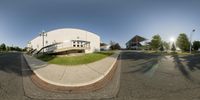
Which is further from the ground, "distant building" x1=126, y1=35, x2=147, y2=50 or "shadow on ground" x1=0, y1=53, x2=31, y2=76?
"distant building" x1=126, y1=35, x2=147, y2=50

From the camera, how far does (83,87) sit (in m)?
5.05

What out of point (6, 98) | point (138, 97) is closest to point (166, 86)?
point (138, 97)

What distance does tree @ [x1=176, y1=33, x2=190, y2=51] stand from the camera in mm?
38169

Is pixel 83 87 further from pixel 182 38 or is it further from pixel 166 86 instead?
pixel 182 38

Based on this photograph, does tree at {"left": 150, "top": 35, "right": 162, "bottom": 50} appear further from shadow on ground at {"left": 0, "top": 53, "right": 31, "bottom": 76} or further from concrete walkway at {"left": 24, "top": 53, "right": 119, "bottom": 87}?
concrete walkway at {"left": 24, "top": 53, "right": 119, "bottom": 87}

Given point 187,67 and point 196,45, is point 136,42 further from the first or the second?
point 187,67

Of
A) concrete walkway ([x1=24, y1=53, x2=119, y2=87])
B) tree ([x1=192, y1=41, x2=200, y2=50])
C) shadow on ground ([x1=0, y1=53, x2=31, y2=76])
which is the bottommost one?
concrete walkway ([x1=24, y1=53, x2=119, y2=87])

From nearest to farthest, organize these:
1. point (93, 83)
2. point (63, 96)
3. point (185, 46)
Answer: point (63, 96) < point (93, 83) < point (185, 46)

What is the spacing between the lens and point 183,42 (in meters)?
38.7

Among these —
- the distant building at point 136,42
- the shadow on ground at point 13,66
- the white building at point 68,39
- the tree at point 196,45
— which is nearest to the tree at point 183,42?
the white building at point 68,39

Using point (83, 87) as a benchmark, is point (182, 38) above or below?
above

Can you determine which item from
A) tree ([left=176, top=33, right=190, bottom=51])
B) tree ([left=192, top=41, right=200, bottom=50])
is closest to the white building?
tree ([left=176, top=33, right=190, bottom=51])

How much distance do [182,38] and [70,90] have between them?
42177 millimetres

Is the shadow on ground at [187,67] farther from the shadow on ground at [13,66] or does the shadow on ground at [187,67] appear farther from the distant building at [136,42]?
the distant building at [136,42]
